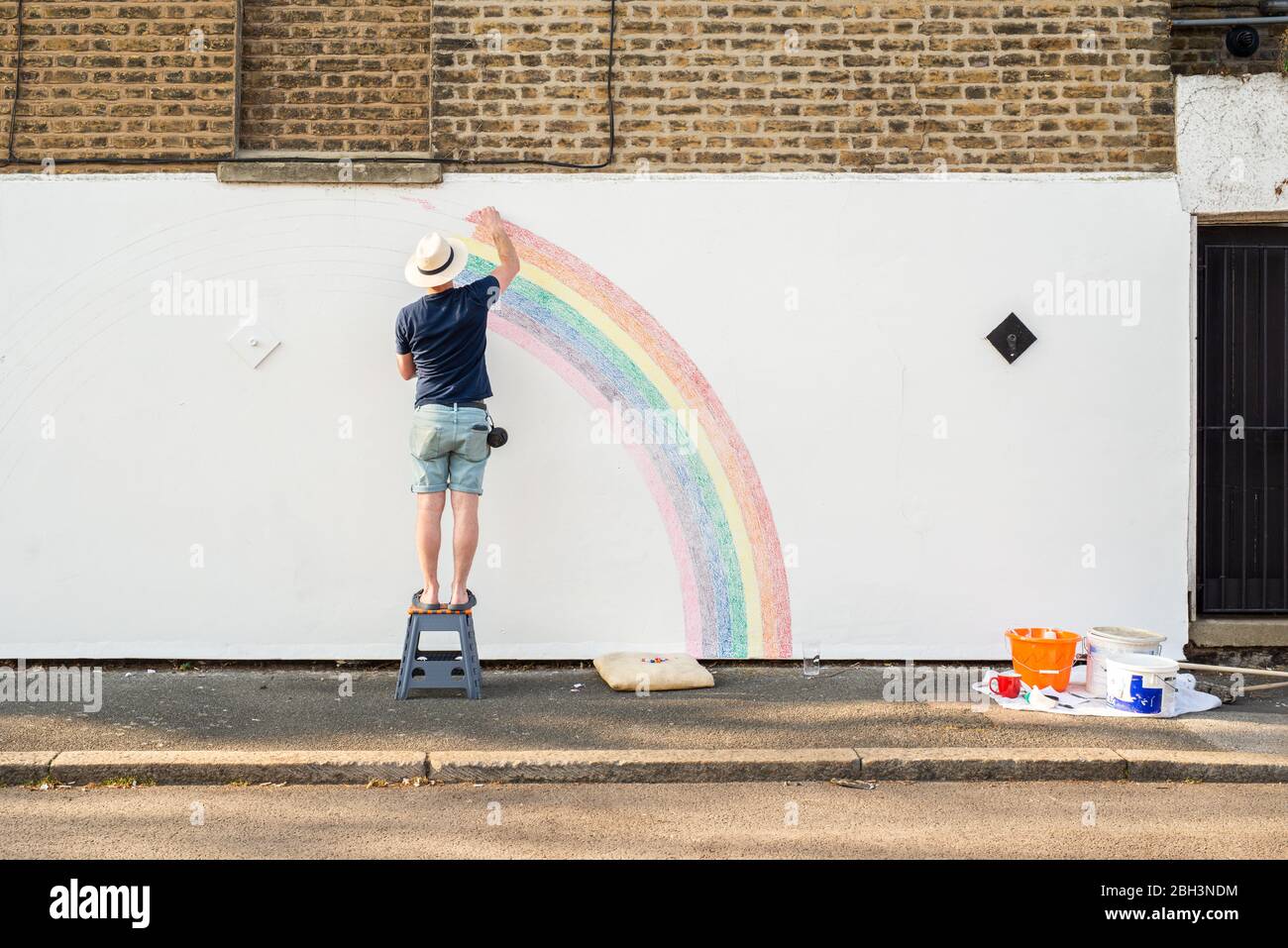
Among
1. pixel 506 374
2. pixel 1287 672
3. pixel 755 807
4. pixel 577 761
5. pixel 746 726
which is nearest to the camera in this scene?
pixel 755 807

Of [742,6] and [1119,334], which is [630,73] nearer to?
[742,6]

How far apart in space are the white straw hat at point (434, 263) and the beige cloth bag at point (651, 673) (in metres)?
2.37

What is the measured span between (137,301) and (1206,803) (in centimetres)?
645

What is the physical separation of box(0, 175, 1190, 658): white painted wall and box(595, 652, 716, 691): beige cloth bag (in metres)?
0.37

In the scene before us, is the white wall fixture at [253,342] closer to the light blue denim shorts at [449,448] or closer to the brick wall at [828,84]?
the light blue denim shorts at [449,448]

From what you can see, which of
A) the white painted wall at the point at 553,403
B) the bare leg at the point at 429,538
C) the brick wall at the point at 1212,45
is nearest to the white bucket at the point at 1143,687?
the white painted wall at the point at 553,403

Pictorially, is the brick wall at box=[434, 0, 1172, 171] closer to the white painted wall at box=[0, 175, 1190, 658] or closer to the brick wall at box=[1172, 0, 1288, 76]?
the white painted wall at box=[0, 175, 1190, 658]

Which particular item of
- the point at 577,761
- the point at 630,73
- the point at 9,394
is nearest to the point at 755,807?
the point at 577,761

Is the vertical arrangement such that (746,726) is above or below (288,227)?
below

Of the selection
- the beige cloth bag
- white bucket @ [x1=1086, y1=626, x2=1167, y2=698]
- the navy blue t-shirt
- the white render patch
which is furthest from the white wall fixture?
the white render patch

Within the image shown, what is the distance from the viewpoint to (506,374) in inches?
295

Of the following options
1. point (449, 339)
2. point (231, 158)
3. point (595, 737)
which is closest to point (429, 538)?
point (449, 339)

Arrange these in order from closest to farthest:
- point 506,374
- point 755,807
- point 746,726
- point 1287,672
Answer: point 755,807 → point 746,726 → point 1287,672 → point 506,374

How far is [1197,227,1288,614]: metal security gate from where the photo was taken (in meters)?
7.75
